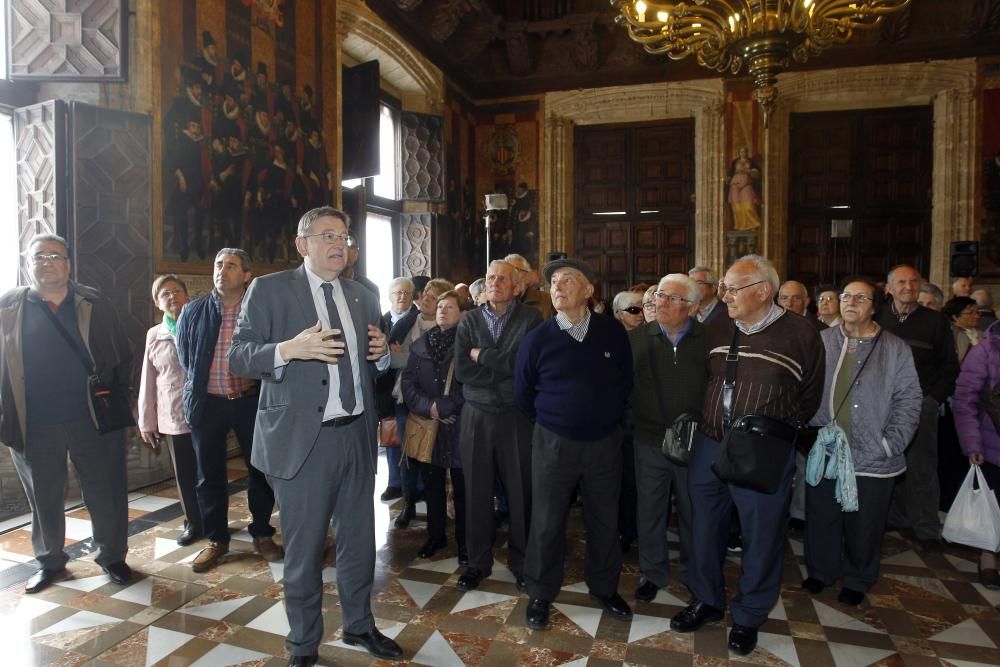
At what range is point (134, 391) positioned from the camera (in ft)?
18.0

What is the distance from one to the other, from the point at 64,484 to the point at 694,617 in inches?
143

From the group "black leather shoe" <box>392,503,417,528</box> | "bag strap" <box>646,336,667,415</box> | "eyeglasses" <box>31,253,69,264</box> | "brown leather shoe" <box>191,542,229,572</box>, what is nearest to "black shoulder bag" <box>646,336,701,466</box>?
"bag strap" <box>646,336,667,415</box>

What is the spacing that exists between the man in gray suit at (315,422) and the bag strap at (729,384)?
1.59 m

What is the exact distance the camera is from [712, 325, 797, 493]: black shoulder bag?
2.93 metres

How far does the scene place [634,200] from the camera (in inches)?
543

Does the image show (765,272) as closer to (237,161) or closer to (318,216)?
(318,216)

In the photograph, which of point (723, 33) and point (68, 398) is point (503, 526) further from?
point (723, 33)

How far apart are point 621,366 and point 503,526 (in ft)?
6.81

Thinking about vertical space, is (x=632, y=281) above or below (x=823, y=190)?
below

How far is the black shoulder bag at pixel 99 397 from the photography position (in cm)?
382

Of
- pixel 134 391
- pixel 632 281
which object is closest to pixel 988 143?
pixel 632 281

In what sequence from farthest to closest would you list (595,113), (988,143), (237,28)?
(595,113) < (988,143) < (237,28)

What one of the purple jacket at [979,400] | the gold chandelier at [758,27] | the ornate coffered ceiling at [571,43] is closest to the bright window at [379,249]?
the ornate coffered ceiling at [571,43]

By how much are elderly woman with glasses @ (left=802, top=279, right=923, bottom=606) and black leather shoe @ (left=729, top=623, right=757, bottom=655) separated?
2.69 ft
